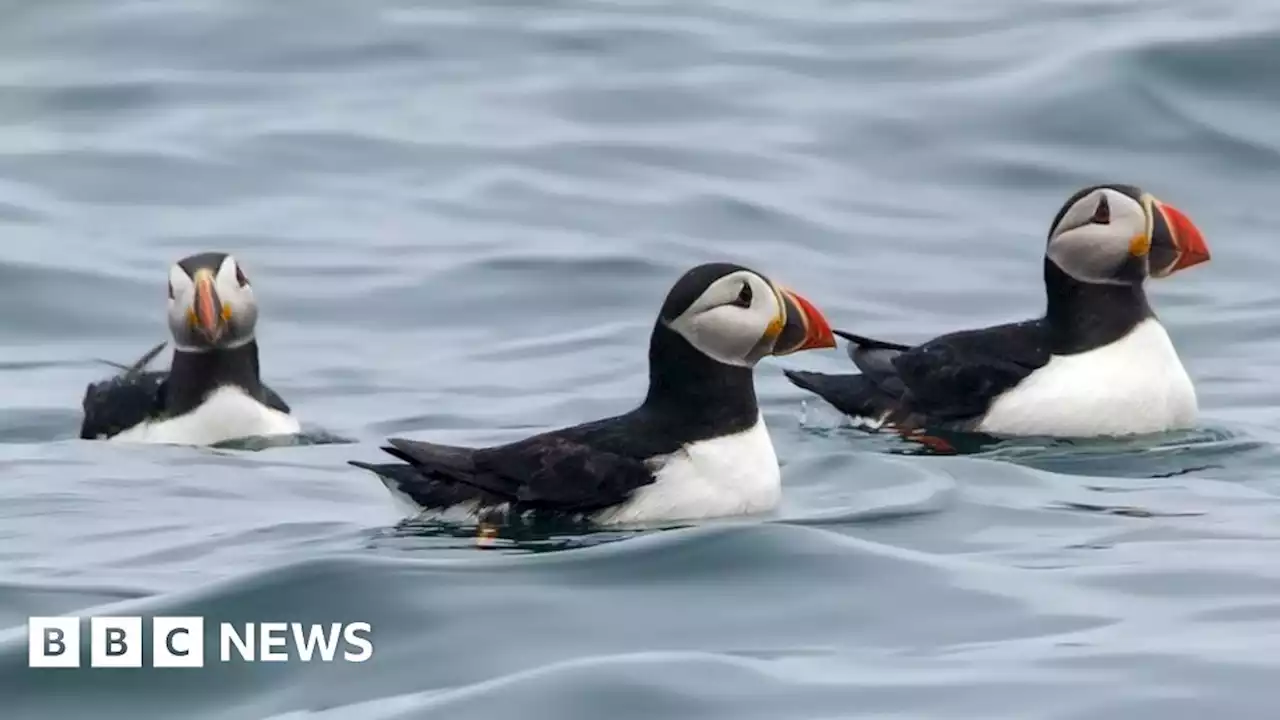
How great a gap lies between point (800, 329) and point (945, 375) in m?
2.41

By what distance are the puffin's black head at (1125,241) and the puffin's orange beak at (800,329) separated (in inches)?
98.4

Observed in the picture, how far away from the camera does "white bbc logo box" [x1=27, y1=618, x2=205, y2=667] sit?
25.0 feet

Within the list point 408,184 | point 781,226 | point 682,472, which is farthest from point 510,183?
point 682,472

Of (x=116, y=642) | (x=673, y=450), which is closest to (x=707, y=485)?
(x=673, y=450)

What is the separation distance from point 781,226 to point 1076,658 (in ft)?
40.1

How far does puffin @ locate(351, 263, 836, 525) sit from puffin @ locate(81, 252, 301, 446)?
2801mm

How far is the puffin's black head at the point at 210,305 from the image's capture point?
41.9 feet

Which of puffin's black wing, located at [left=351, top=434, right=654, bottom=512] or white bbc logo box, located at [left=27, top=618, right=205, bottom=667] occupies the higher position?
puffin's black wing, located at [left=351, top=434, right=654, bottom=512]

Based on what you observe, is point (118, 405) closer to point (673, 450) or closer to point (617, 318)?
point (673, 450)

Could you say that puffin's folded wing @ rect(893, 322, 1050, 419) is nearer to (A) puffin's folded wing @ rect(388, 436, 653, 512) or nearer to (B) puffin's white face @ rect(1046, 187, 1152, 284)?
(B) puffin's white face @ rect(1046, 187, 1152, 284)

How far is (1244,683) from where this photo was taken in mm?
7078

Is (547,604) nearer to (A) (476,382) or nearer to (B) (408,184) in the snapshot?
(A) (476,382)

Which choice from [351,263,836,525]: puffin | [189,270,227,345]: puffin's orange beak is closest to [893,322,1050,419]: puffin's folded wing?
[351,263,836,525]: puffin

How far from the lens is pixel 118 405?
12805 millimetres
